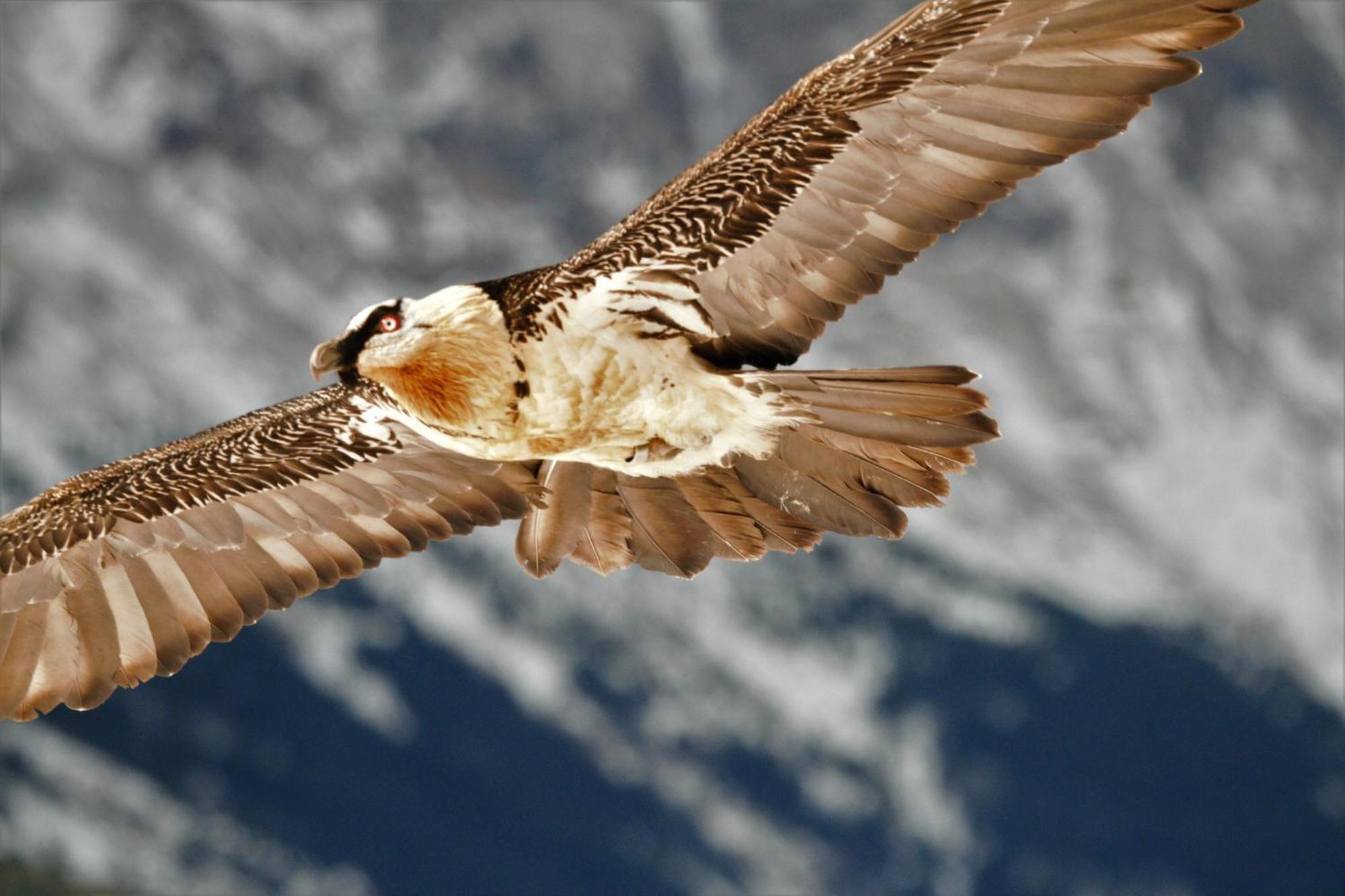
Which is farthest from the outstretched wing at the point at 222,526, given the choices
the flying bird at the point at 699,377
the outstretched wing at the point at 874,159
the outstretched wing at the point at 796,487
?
the outstretched wing at the point at 874,159

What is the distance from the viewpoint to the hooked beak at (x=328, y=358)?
4.88 meters

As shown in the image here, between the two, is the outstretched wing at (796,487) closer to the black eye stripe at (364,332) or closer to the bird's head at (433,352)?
the bird's head at (433,352)

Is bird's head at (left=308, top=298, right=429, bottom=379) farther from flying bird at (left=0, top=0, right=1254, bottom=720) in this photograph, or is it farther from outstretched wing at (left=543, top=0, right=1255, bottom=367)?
outstretched wing at (left=543, top=0, right=1255, bottom=367)

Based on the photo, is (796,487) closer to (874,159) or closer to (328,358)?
(874,159)

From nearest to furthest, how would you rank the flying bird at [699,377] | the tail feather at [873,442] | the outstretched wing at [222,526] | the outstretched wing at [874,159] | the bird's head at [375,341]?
the outstretched wing at [874,159], the flying bird at [699,377], the tail feather at [873,442], the bird's head at [375,341], the outstretched wing at [222,526]

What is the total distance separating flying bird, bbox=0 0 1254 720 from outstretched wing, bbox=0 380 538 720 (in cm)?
1

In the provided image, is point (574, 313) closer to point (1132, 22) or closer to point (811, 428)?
point (811, 428)

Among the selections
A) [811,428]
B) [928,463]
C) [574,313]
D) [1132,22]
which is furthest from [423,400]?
[1132,22]

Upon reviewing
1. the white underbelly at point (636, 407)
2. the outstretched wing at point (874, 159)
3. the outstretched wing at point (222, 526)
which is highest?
the outstretched wing at point (874, 159)

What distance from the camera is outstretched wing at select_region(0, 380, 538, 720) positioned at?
550cm

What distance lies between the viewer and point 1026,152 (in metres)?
4.41

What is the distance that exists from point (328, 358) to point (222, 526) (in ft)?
3.69

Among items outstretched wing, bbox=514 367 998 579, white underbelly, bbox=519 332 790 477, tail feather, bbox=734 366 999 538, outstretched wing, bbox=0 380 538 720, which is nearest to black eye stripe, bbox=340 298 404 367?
white underbelly, bbox=519 332 790 477

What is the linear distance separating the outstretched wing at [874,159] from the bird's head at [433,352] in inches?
10.9
